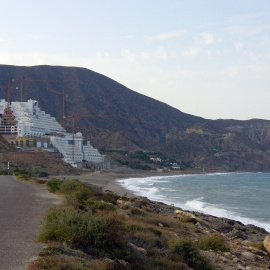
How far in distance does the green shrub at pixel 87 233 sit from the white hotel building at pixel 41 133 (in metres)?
68.2

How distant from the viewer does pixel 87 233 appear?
294 inches

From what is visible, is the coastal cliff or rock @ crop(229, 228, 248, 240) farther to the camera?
rock @ crop(229, 228, 248, 240)

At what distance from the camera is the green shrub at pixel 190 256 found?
851 centimetres

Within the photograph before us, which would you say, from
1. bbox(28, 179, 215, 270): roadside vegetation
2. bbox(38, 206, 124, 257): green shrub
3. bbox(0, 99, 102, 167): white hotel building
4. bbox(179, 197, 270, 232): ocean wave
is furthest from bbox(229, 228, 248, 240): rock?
bbox(0, 99, 102, 167): white hotel building

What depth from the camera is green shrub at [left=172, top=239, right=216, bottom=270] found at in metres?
8.51

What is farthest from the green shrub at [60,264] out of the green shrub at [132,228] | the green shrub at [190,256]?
the green shrub at [132,228]

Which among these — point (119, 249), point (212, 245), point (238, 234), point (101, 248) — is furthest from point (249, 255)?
point (101, 248)

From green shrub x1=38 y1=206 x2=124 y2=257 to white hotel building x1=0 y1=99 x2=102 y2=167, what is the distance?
6820 cm

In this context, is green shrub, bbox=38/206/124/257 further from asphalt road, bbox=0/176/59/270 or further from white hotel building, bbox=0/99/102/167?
white hotel building, bbox=0/99/102/167

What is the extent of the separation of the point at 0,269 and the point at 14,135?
81.0 meters

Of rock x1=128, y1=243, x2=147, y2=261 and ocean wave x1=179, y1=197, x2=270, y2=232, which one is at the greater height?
rock x1=128, y1=243, x2=147, y2=261

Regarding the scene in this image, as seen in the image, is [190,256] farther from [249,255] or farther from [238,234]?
[238,234]

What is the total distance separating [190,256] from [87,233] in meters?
2.58

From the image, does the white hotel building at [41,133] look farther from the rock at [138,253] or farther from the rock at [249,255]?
the rock at [138,253]
